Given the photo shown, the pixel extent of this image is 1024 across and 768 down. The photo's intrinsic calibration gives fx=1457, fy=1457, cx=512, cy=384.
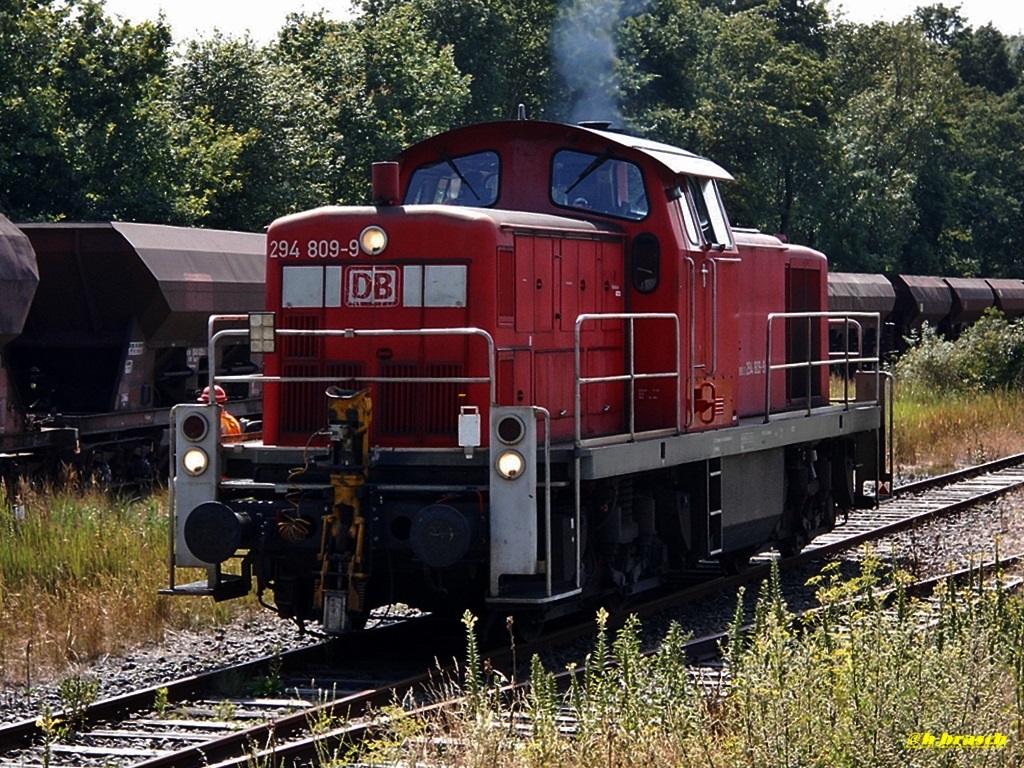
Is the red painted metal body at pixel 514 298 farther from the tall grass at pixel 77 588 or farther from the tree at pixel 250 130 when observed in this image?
the tree at pixel 250 130

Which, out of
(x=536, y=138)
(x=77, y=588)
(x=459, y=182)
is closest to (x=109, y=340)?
(x=77, y=588)

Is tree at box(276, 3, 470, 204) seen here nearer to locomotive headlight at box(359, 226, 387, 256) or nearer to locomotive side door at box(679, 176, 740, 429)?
locomotive side door at box(679, 176, 740, 429)

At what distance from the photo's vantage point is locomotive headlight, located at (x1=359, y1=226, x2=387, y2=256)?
8.59 metres

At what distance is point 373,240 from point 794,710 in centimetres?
433

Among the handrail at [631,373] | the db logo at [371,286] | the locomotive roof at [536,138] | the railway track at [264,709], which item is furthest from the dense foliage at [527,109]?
the railway track at [264,709]

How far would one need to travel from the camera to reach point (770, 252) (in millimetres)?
11906

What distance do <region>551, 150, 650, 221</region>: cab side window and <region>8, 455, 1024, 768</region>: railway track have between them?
2753 millimetres

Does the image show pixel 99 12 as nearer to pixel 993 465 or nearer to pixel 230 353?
pixel 230 353

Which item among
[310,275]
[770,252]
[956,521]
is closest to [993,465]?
[956,521]

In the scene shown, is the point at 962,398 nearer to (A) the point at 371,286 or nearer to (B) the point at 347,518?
(A) the point at 371,286

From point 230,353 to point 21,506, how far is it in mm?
6203

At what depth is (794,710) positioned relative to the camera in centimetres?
526

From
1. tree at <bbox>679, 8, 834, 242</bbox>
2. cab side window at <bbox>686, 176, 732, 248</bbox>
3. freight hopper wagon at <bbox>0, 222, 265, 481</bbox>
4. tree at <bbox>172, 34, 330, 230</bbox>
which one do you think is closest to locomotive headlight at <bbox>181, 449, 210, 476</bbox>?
cab side window at <bbox>686, 176, 732, 248</bbox>

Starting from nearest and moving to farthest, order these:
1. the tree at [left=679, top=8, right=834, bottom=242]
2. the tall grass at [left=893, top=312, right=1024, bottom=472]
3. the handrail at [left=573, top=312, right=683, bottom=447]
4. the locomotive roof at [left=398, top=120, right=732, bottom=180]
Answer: the handrail at [left=573, top=312, right=683, bottom=447], the locomotive roof at [left=398, top=120, right=732, bottom=180], the tall grass at [left=893, top=312, right=1024, bottom=472], the tree at [left=679, top=8, right=834, bottom=242]
